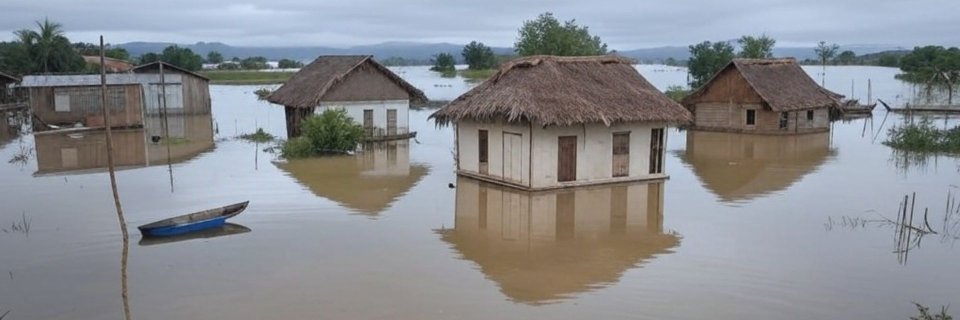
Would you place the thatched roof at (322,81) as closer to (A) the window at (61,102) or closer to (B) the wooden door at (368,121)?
(B) the wooden door at (368,121)

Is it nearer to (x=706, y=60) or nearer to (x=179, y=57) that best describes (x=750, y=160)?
(x=706, y=60)

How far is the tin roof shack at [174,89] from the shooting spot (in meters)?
35.0

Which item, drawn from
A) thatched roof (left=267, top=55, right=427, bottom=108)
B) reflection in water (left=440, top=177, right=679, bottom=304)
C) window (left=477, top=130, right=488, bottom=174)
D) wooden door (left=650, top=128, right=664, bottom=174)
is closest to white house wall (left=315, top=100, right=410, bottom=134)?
thatched roof (left=267, top=55, right=427, bottom=108)

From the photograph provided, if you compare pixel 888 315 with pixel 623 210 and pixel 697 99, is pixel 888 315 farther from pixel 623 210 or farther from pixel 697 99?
pixel 697 99

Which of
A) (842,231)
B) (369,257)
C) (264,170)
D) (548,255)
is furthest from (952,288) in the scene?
(264,170)

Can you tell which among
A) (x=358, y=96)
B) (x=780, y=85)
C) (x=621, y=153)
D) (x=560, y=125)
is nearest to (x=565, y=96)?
(x=560, y=125)

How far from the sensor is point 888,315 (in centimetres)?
906

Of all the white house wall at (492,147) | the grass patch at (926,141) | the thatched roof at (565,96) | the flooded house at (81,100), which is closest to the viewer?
the thatched roof at (565,96)

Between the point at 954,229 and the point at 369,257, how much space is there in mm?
9349

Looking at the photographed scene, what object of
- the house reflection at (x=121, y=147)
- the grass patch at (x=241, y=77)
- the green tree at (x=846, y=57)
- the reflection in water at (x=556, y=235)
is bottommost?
the reflection in water at (x=556, y=235)

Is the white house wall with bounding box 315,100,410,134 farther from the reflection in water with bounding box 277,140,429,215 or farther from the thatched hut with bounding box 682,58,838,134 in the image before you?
the thatched hut with bounding box 682,58,838,134

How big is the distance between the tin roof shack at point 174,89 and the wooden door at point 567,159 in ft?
76.8

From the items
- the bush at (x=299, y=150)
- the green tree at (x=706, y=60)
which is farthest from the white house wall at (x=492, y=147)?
the green tree at (x=706, y=60)

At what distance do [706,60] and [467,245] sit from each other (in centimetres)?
3883
